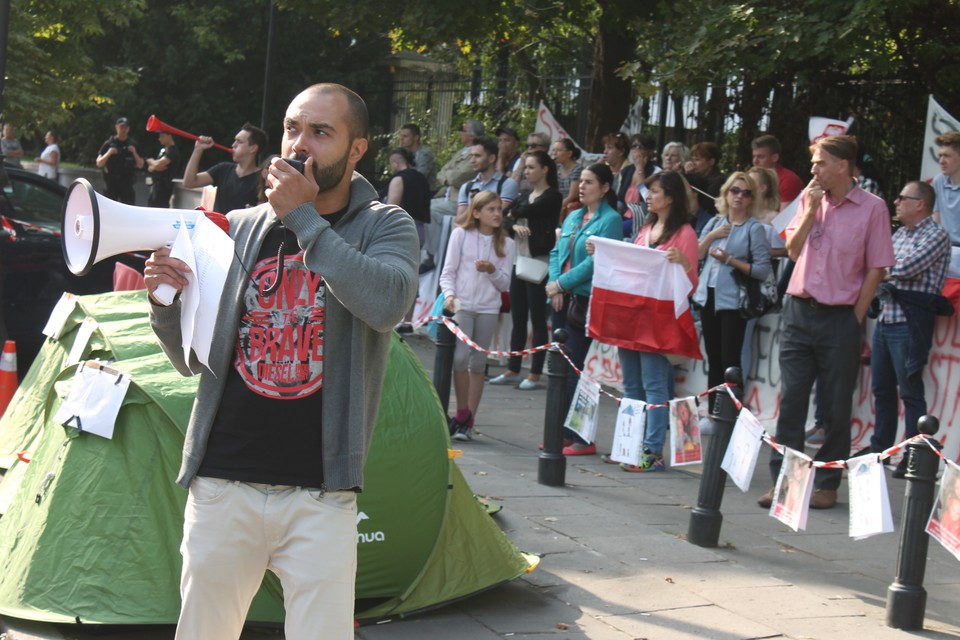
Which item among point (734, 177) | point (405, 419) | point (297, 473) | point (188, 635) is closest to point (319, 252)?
point (297, 473)

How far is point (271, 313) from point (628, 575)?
334 centimetres

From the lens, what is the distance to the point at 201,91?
29391 mm

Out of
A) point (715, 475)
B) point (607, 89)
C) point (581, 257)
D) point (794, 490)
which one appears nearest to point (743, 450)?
point (715, 475)

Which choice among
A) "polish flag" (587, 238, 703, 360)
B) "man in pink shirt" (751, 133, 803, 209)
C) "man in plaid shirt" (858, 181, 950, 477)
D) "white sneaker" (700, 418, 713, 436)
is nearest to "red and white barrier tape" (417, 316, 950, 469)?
"polish flag" (587, 238, 703, 360)

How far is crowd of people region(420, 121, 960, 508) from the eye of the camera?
24.8 feet

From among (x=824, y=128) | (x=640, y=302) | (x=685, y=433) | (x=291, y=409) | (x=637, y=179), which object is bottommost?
(x=685, y=433)

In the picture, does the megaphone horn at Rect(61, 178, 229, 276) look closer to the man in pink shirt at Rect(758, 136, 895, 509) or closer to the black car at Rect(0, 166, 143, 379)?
the man in pink shirt at Rect(758, 136, 895, 509)

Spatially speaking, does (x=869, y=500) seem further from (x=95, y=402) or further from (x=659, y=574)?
(x=95, y=402)

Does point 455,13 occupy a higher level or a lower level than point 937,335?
higher

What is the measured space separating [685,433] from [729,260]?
7.94 feet

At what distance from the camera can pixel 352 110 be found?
3355mm

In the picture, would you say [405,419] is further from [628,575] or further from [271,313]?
[271,313]

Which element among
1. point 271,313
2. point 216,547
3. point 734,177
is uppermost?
point 734,177

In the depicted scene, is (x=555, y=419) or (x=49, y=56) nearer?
(x=555, y=419)
